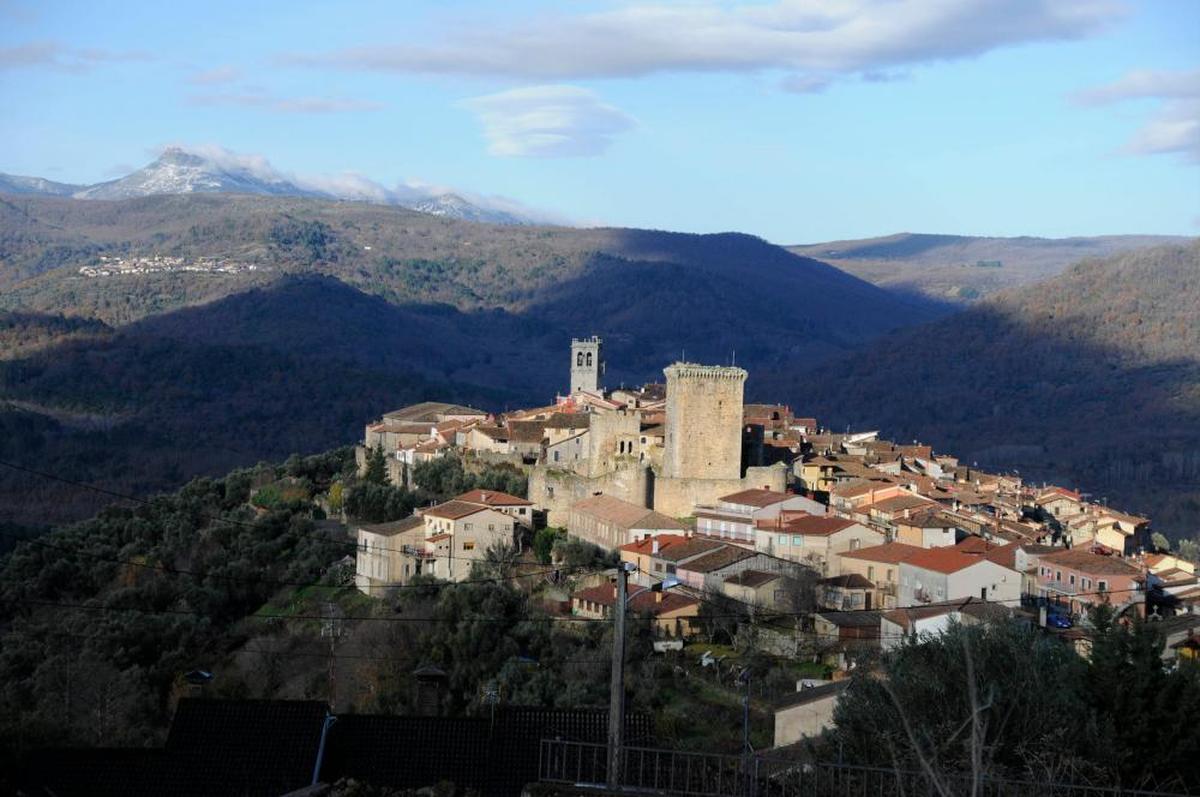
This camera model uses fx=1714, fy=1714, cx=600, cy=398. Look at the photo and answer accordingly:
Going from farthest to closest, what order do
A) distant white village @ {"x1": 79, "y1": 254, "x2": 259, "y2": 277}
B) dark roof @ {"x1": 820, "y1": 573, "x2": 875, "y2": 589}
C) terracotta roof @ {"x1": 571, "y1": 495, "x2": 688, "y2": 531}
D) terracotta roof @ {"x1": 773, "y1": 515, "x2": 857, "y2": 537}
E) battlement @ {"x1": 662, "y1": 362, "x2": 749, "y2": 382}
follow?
distant white village @ {"x1": 79, "y1": 254, "x2": 259, "y2": 277}, battlement @ {"x1": 662, "y1": 362, "x2": 749, "y2": 382}, terracotta roof @ {"x1": 571, "y1": 495, "x2": 688, "y2": 531}, terracotta roof @ {"x1": 773, "y1": 515, "x2": 857, "y2": 537}, dark roof @ {"x1": 820, "y1": 573, "x2": 875, "y2": 589}

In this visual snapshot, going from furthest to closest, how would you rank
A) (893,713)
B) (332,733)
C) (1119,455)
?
(1119,455) → (332,733) → (893,713)

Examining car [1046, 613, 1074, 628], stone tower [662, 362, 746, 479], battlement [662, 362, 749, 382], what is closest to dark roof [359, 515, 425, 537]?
stone tower [662, 362, 746, 479]

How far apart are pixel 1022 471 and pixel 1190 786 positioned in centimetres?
7269

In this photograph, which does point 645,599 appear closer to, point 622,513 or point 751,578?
point 751,578

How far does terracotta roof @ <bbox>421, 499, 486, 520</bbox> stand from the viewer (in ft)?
121

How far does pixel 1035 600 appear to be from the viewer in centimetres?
3259

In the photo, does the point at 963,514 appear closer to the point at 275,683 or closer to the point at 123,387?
the point at 275,683

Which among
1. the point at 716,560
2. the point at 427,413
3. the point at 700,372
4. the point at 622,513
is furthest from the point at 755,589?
the point at 427,413

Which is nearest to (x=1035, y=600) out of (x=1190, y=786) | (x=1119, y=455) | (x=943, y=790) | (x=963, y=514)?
(x=963, y=514)

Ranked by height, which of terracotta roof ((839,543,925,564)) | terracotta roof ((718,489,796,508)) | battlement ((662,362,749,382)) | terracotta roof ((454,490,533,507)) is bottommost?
terracotta roof ((839,543,925,564))

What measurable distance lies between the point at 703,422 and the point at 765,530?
3.59m

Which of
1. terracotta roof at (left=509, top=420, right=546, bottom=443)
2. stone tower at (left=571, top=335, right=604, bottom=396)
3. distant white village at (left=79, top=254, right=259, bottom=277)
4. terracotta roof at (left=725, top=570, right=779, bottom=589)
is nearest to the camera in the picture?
terracotta roof at (left=725, top=570, right=779, bottom=589)

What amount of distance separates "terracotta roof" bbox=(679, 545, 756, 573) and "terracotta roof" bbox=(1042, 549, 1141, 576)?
20.0 ft

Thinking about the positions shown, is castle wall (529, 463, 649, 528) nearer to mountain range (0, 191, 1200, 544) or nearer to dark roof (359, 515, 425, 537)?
dark roof (359, 515, 425, 537)
